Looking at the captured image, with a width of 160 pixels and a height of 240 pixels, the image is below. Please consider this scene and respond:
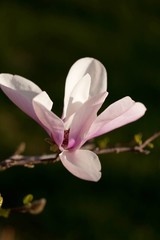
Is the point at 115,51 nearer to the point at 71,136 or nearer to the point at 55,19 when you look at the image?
the point at 55,19

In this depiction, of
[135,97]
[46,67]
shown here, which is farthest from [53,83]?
[135,97]

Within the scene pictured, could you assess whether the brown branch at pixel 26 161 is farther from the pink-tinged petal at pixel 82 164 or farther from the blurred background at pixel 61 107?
the blurred background at pixel 61 107

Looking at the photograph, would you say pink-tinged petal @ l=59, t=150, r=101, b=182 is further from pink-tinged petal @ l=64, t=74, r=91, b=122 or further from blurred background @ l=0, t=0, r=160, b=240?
blurred background @ l=0, t=0, r=160, b=240

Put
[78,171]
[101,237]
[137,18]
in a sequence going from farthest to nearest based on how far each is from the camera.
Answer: [137,18] < [101,237] < [78,171]

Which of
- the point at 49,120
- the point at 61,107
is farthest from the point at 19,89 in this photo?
the point at 61,107

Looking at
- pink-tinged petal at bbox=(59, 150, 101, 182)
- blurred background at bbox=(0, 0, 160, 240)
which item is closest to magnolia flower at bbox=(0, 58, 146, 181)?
pink-tinged petal at bbox=(59, 150, 101, 182)

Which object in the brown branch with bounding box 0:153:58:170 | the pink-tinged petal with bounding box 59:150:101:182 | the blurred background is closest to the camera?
the pink-tinged petal with bounding box 59:150:101:182
